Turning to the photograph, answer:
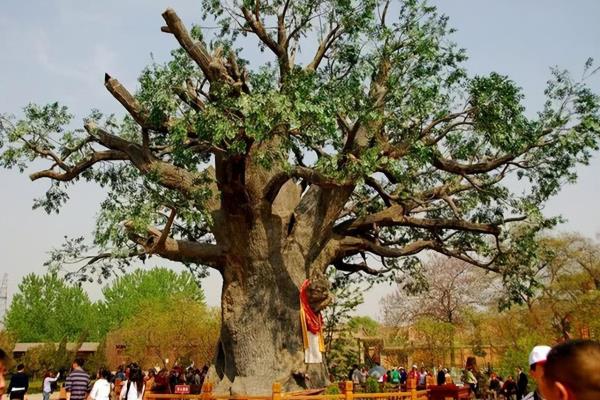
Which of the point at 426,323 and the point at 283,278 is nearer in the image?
the point at 283,278

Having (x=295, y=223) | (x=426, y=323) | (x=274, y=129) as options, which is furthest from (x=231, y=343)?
(x=426, y=323)

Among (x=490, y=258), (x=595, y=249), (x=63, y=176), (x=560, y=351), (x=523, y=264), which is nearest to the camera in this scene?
(x=560, y=351)

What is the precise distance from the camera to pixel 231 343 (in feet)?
44.6

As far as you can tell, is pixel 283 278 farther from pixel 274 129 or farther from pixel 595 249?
pixel 595 249

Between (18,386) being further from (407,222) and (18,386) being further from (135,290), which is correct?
(135,290)

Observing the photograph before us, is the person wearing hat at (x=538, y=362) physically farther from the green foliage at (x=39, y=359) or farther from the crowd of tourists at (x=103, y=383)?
the green foliage at (x=39, y=359)

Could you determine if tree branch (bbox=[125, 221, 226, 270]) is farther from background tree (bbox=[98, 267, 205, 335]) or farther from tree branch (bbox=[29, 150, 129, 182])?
background tree (bbox=[98, 267, 205, 335])

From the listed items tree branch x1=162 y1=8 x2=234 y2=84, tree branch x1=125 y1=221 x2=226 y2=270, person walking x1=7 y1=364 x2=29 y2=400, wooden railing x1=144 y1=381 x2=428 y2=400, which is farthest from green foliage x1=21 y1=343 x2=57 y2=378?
tree branch x1=162 y1=8 x2=234 y2=84

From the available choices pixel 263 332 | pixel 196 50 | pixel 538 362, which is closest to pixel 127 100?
pixel 196 50

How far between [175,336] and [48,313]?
23.6m

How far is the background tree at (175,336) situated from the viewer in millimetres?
37125

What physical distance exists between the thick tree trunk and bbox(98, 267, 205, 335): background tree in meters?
43.4

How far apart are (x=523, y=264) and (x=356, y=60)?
646 centimetres

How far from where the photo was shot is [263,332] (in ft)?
43.3
